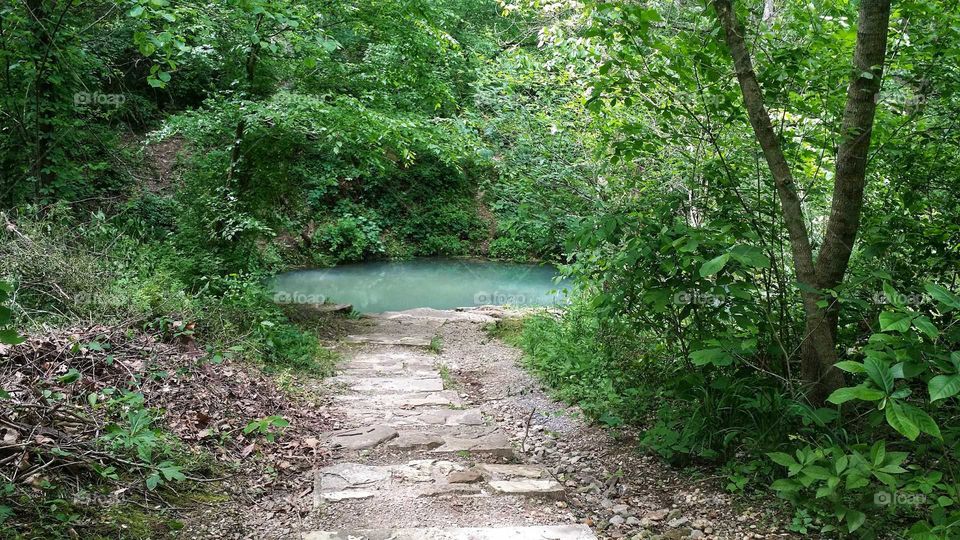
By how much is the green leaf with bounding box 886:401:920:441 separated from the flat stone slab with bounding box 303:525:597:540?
1227 mm

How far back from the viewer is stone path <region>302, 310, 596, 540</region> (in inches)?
104

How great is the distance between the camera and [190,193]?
683 centimetres

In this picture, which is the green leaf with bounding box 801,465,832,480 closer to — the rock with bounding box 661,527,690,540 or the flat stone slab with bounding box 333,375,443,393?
the rock with bounding box 661,527,690,540

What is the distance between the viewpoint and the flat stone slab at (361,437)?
373cm

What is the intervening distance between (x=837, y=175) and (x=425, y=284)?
39.8ft

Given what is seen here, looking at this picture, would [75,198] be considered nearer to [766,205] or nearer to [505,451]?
[505,451]

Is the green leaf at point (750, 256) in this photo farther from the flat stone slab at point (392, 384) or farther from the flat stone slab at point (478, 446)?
the flat stone slab at point (392, 384)

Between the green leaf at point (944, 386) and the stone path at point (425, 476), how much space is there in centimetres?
138

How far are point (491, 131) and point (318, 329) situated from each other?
10.0 ft

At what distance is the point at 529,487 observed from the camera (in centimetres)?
309

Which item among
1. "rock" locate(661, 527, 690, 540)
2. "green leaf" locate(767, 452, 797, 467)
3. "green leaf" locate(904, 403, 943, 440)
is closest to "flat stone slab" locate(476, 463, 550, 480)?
"rock" locate(661, 527, 690, 540)

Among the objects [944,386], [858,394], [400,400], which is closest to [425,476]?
[400,400]

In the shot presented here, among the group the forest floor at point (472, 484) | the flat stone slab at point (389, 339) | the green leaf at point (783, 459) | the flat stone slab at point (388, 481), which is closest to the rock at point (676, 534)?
the forest floor at point (472, 484)

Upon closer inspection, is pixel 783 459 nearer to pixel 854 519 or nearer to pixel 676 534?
pixel 854 519
